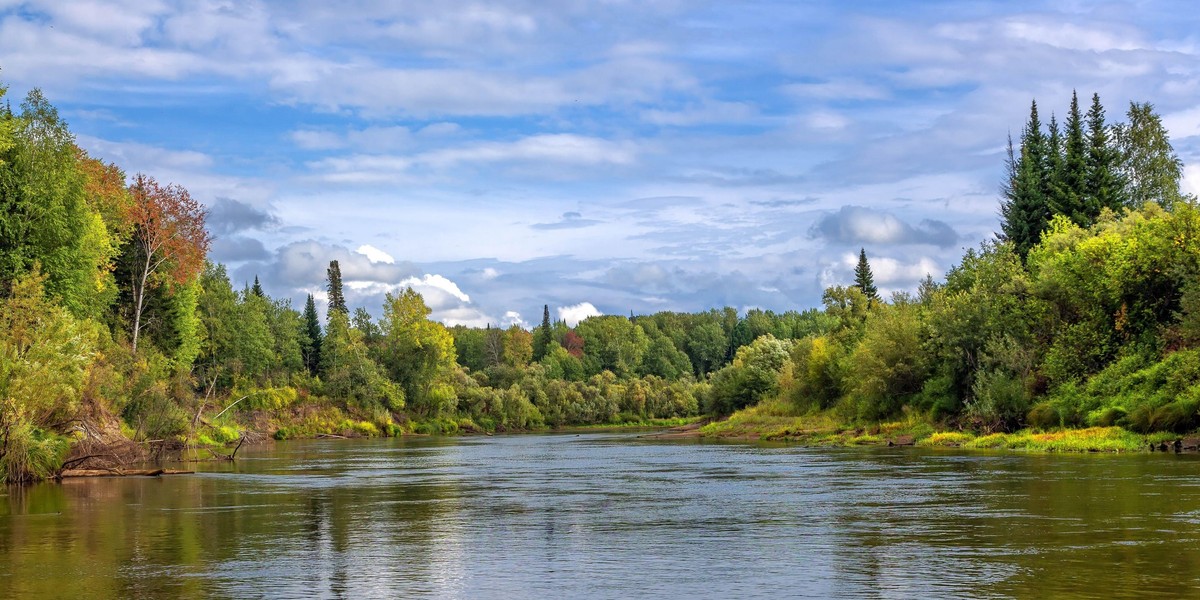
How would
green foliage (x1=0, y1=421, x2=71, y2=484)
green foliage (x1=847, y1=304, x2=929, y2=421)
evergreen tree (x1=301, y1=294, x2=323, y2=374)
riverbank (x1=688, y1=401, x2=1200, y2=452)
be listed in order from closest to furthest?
green foliage (x1=0, y1=421, x2=71, y2=484), riverbank (x1=688, y1=401, x2=1200, y2=452), green foliage (x1=847, y1=304, x2=929, y2=421), evergreen tree (x1=301, y1=294, x2=323, y2=374)

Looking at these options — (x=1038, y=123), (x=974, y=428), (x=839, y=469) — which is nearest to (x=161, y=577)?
(x=839, y=469)

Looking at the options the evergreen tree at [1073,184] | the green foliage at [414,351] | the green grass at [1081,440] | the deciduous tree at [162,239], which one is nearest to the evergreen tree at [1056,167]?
the evergreen tree at [1073,184]

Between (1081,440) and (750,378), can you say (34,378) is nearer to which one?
(1081,440)

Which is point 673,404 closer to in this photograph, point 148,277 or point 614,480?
point 148,277

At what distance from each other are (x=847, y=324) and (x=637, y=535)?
247 ft

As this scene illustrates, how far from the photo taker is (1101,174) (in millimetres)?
85438

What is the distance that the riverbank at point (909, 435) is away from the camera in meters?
50.4

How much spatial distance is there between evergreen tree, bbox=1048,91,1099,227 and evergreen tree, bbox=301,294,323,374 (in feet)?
348

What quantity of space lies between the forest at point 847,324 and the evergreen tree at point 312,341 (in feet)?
96.3

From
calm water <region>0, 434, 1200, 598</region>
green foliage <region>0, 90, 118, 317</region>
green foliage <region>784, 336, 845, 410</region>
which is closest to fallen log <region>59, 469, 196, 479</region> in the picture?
calm water <region>0, 434, 1200, 598</region>

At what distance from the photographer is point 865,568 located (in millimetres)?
19922

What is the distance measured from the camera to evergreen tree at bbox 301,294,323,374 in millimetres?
156788

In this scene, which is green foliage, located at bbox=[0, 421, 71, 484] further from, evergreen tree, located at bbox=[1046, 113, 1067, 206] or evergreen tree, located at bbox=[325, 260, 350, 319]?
evergreen tree, located at bbox=[325, 260, 350, 319]

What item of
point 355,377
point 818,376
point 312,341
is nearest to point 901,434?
point 818,376
